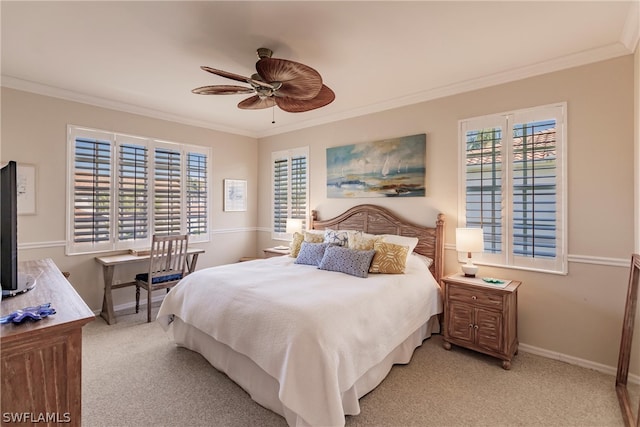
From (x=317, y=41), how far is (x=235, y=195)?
138 inches

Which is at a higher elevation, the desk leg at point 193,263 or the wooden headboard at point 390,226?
the wooden headboard at point 390,226

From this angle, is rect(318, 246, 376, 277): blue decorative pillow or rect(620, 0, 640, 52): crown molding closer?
rect(620, 0, 640, 52): crown molding

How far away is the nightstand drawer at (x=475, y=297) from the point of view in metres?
2.74

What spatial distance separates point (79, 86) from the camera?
11.5ft

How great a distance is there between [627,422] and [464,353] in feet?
3.79

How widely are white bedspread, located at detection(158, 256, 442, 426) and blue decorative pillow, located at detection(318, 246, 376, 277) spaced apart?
95 mm

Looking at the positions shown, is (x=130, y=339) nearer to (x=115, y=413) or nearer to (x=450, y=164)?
(x=115, y=413)

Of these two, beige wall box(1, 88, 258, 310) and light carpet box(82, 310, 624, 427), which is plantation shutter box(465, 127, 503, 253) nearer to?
light carpet box(82, 310, 624, 427)

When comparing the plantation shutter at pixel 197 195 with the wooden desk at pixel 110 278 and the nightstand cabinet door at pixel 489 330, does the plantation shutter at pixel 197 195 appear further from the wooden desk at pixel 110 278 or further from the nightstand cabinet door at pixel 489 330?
the nightstand cabinet door at pixel 489 330

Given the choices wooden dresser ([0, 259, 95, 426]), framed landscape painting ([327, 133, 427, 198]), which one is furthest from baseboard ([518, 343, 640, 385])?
wooden dresser ([0, 259, 95, 426])

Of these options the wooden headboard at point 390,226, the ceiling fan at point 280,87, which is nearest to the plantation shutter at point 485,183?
the wooden headboard at point 390,226

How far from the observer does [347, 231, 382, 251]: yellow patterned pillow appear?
11.0 ft

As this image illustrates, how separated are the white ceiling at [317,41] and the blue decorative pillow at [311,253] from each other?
6.16ft

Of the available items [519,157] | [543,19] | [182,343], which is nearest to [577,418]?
[519,157]
